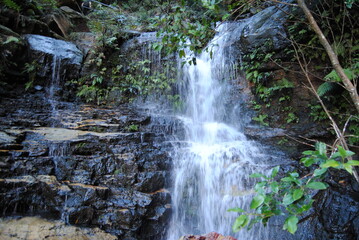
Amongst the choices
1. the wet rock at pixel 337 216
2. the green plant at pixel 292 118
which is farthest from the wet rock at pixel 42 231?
the green plant at pixel 292 118

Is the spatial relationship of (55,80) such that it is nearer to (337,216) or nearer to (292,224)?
(292,224)

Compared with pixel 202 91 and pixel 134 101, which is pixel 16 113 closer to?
pixel 134 101

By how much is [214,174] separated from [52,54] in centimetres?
767

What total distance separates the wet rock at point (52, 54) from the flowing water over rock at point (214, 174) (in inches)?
198

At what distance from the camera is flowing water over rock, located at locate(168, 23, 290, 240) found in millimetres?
4504

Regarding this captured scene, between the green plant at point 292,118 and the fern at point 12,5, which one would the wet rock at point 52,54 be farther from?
the green plant at point 292,118

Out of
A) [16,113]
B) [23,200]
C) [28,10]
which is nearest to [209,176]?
[23,200]

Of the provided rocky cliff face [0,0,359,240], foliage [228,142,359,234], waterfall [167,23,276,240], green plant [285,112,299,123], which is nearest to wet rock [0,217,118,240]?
rocky cliff face [0,0,359,240]

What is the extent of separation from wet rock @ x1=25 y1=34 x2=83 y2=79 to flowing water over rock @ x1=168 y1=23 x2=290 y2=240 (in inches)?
198

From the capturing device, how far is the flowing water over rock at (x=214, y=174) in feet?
14.8

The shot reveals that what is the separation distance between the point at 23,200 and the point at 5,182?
46 centimetres

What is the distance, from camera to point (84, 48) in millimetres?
9992

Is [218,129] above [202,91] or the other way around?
the other way around

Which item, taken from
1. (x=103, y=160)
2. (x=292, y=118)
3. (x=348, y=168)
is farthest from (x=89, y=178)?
(x=292, y=118)
